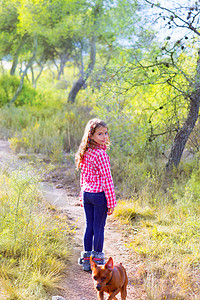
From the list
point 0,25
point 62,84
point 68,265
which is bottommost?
point 68,265

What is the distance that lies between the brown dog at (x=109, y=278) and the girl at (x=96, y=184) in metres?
0.72

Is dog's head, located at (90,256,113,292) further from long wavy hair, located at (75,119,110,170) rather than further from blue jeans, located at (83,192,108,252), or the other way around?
long wavy hair, located at (75,119,110,170)

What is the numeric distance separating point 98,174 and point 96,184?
0.34 feet

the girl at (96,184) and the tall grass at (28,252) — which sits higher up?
the girl at (96,184)

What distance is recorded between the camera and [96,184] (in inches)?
119

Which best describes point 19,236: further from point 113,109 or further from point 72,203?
point 113,109

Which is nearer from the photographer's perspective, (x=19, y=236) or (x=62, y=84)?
(x=19, y=236)

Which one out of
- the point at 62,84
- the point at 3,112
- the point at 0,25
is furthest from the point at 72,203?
the point at 62,84

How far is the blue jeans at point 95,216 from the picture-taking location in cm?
304

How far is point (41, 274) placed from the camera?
2848 millimetres

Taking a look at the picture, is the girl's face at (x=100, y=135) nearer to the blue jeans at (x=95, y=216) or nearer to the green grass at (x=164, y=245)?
the blue jeans at (x=95, y=216)

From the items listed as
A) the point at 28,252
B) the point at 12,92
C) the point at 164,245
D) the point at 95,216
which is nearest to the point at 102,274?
the point at 95,216

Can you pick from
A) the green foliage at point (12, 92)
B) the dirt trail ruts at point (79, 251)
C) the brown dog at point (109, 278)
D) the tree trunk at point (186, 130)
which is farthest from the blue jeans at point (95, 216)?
the green foliage at point (12, 92)

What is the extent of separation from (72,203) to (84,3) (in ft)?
32.4
